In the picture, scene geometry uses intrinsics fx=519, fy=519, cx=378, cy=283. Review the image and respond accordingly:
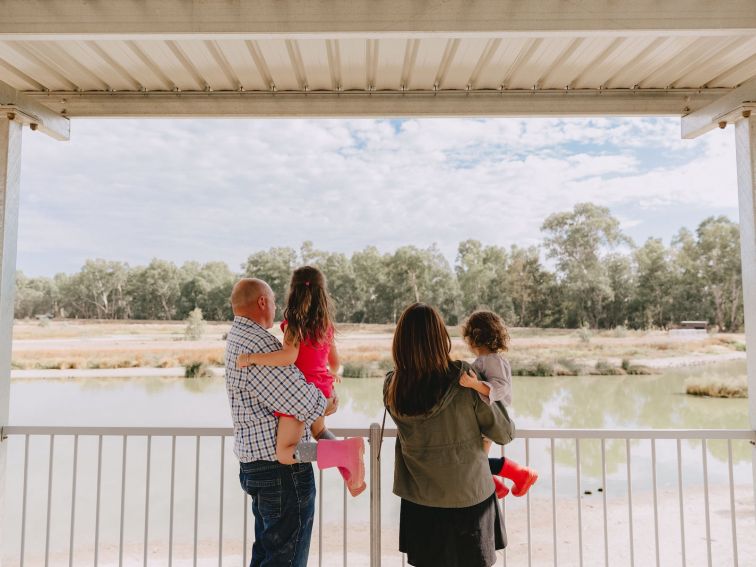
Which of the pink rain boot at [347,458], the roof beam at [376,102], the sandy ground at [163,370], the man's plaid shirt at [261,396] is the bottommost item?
the sandy ground at [163,370]

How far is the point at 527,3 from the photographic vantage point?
75.9 inches

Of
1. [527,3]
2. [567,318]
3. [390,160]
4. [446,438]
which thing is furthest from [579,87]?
[390,160]

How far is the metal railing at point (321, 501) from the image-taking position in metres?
2.19

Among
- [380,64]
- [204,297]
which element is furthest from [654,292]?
[380,64]

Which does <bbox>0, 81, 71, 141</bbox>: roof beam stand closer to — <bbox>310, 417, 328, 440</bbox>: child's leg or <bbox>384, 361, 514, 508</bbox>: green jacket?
<bbox>310, 417, 328, 440</bbox>: child's leg

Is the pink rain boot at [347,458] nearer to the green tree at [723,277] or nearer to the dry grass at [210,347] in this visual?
the dry grass at [210,347]

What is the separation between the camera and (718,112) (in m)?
2.44

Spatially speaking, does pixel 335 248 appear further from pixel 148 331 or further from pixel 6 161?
pixel 6 161

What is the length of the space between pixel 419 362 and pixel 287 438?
0.53 meters

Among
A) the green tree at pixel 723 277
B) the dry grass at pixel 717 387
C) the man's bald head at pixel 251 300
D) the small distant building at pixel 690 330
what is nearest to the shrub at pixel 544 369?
the small distant building at pixel 690 330

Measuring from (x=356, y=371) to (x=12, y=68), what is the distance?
1614cm

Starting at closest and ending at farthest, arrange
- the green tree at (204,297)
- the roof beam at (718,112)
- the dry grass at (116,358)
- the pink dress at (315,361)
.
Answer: the pink dress at (315,361) < the roof beam at (718,112) < the green tree at (204,297) < the dry grass at (116,358)

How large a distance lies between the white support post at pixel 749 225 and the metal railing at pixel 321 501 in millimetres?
358

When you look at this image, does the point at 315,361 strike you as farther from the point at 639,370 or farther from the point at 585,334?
the point at 639,370
